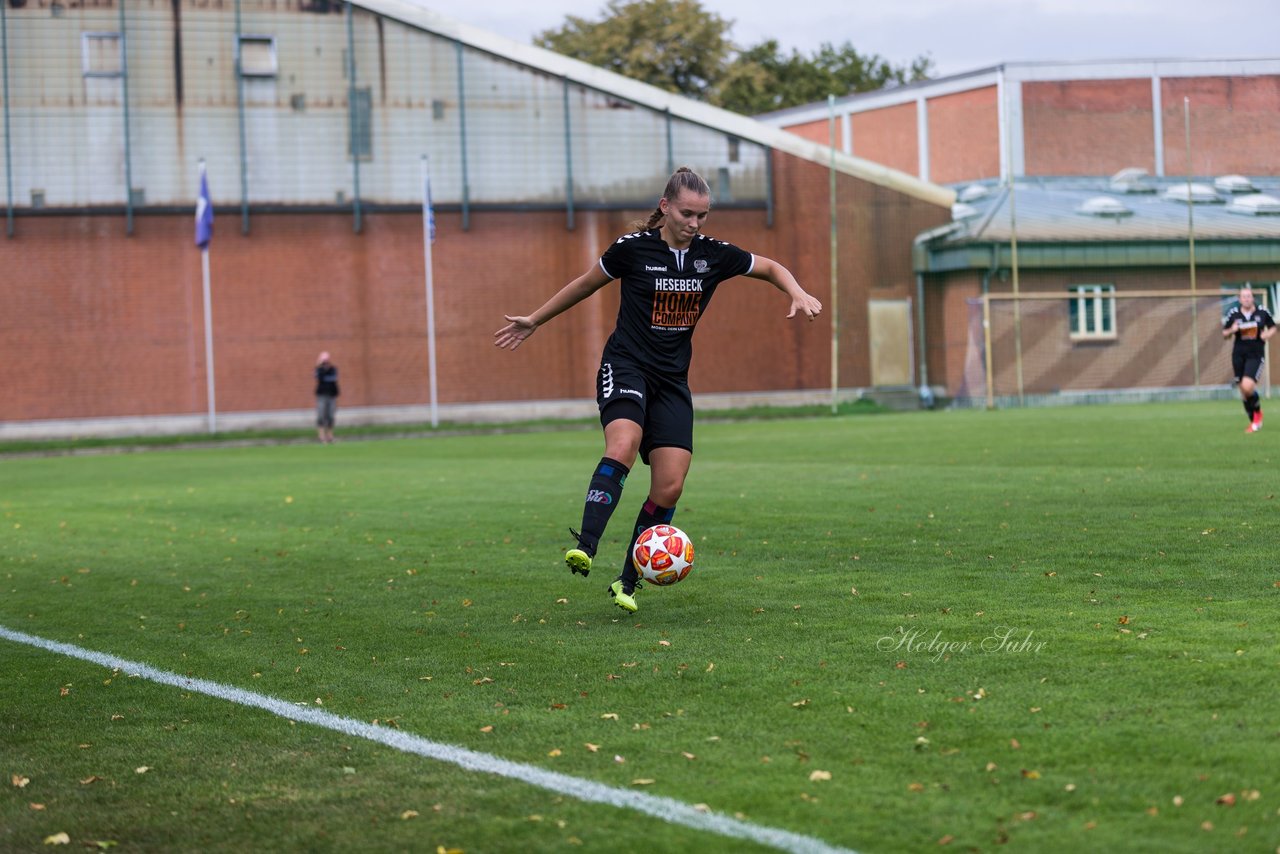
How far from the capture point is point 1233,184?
168 ft

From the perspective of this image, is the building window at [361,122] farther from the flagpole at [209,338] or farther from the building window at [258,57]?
the flagpole at [209,338]

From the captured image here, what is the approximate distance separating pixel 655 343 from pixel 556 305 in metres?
0.64

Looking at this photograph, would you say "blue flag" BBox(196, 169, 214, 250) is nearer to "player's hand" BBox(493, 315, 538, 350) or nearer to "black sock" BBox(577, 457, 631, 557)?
"player's hand" BBox(493, 315, 538, 350)

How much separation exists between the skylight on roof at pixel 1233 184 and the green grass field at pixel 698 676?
129 ft

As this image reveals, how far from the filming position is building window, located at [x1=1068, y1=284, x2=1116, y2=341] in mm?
45438

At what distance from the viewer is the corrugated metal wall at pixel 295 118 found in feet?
142

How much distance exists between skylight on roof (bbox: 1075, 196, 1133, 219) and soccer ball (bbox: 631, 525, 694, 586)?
136ft

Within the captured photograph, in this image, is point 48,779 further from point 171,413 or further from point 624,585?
point 171,413

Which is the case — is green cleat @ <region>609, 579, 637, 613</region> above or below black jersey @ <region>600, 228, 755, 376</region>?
below

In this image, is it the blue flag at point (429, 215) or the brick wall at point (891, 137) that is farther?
the brick wall at point (891, 137)

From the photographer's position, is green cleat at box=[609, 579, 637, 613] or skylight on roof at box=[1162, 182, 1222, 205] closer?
green cleat at box=[609, 579, 637, 613]

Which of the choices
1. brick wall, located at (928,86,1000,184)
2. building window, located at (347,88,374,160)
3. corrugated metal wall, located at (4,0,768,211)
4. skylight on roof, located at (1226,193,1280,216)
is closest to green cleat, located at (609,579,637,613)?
corrugated metal wall, located at (4,0,768,211)

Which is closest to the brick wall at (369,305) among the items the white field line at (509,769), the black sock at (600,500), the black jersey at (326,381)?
→ the black jersey at (326,381)

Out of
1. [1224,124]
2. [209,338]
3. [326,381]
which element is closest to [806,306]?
[326,381]
